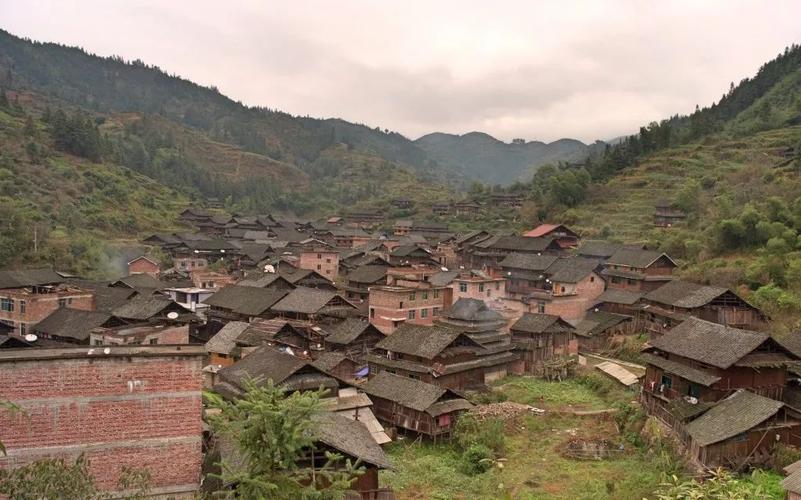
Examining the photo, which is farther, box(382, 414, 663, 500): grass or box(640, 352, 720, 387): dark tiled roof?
box(640, 352, 720, 387): dark tiled roof

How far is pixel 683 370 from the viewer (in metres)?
27.7

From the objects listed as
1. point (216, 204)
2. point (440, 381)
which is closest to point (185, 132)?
point (216, 204)

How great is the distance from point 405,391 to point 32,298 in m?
30.2

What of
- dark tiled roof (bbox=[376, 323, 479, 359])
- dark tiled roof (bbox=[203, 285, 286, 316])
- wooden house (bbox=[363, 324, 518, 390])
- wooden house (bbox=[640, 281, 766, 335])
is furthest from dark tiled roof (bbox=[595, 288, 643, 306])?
dark tiled roof (bbox=[203, 285, 286, 316])

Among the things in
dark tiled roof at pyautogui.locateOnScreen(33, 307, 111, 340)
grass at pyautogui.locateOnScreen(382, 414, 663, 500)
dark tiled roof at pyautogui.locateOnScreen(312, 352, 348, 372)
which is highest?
dark tiled roof at pyautogui.locateOnScreen(33, 307, 111, 340)

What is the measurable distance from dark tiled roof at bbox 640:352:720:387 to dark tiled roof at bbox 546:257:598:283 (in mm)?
18252

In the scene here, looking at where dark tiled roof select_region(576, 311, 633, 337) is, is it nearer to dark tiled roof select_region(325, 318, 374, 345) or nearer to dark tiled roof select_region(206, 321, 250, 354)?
dark tiled roof select_region(325, 318, 374, 345)

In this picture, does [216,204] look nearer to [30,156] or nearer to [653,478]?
[30,156]

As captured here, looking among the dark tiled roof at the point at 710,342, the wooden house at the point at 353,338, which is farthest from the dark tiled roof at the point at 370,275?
the dark tiled roof at the point at 710,342

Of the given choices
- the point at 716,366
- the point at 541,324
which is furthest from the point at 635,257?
the point at 716,366

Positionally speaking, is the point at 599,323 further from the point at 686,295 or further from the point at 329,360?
the point at 329,360

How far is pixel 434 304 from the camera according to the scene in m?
46.6

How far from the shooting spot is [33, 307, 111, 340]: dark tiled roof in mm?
37062

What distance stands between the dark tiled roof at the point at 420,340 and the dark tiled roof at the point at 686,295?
560 inches
